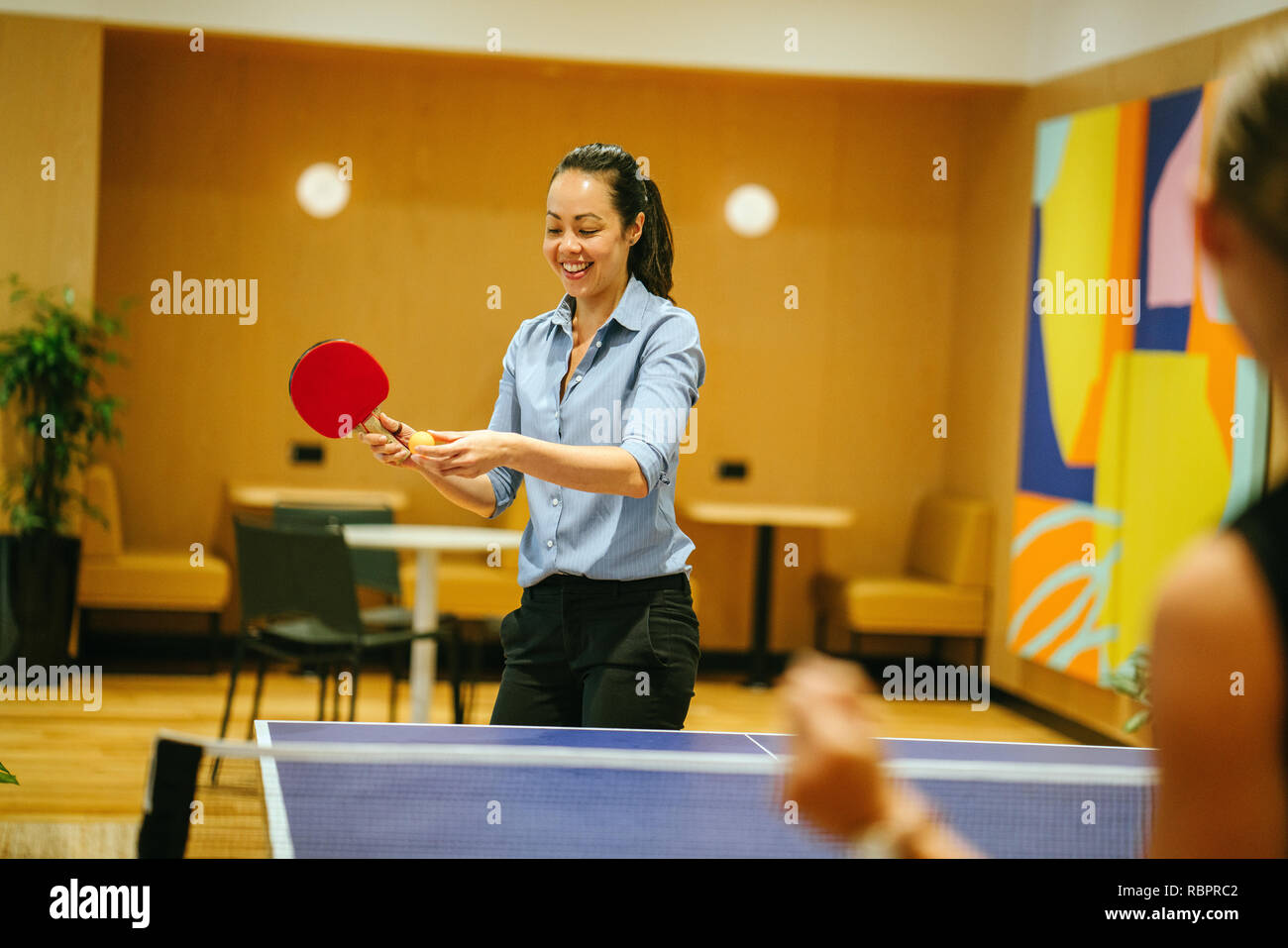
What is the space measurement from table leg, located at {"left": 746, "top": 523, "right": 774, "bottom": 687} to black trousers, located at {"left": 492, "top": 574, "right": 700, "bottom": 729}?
16.0ft

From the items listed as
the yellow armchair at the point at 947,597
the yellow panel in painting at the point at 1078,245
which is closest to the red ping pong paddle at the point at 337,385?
the yellow panel in painting at the point at 1078,245

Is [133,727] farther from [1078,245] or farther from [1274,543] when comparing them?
[1274,543]

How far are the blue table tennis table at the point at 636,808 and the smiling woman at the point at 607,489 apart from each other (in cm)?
29

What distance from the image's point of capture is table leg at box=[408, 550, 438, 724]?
494cm

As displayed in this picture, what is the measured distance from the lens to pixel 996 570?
6.99 m

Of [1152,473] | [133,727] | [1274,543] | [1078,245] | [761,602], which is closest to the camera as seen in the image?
[1274,543]

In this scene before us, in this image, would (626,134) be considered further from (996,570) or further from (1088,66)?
(996,570)

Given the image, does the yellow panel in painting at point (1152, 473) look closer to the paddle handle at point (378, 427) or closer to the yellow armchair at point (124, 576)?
the paddle handle at point (378, 427)

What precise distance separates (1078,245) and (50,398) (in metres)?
4.63

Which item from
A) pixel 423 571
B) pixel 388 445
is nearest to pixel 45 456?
pixel 423 571

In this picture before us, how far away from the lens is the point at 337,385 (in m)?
2.26

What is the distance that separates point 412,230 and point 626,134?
4.16ft

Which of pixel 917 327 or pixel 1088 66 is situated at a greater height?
pixel 1088 66
